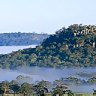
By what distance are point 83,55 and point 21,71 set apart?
8649mm

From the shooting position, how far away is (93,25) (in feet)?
240

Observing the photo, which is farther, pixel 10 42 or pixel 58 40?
pixel 10 42

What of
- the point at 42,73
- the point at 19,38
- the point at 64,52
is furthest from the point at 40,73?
the point at 19,38

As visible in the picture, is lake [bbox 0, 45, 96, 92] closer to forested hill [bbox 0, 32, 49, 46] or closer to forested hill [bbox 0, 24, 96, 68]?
forested hill [bbox 0, 24, 96, 68]

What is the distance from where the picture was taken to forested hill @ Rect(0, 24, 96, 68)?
216 feet

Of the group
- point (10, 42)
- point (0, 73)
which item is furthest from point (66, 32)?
point (10, 42)

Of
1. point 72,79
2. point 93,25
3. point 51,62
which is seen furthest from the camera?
point 93,25

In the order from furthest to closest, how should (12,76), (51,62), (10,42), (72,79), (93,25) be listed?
1. (10,42)
2. (93,25)
3. (51,62)
4. (12,76)
5. (72,79)

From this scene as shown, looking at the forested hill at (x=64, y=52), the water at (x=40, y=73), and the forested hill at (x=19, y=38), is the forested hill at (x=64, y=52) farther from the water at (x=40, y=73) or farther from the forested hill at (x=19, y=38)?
the forested hill at (x=19, y=38)

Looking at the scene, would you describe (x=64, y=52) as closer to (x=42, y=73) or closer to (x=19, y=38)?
(x=42, y=73)

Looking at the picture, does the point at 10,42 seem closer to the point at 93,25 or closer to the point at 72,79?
the point at 93,25

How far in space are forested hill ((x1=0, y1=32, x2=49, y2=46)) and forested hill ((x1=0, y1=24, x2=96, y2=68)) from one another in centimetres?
5430

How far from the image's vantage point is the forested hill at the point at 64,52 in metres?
66.0

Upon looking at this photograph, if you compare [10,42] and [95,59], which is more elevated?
[10,42]
